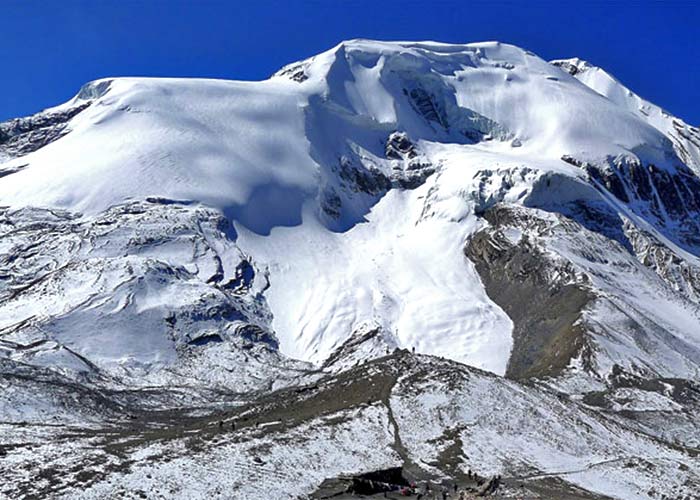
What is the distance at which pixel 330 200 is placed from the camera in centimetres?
16438

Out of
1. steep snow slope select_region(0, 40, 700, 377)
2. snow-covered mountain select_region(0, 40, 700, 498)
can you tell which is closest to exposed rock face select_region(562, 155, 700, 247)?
steep snow slope select_region(0, 40, 700, 377)

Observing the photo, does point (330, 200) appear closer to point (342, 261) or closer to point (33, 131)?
point (342, 261)

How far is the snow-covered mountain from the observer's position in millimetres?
90375

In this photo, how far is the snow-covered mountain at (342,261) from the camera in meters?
90.4

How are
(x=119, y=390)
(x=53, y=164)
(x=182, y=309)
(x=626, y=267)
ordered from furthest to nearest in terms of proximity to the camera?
(x=53, y=164), (x=626, y=267), (x=182, y=309), (x=119, y=390)

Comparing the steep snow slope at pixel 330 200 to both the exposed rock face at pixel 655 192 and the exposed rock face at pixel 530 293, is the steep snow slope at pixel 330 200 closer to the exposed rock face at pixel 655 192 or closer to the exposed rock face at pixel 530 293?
the exposed rock face at pixel 655 192

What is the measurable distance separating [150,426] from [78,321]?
42.8m

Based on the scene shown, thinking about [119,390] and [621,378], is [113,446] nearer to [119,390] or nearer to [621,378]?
[119,390]

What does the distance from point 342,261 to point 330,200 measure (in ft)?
71.2

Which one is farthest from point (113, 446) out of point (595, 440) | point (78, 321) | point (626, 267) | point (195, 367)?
point (626, 267)

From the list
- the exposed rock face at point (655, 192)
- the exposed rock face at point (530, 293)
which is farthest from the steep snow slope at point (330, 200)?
the exposed rock face at point (530, 293)

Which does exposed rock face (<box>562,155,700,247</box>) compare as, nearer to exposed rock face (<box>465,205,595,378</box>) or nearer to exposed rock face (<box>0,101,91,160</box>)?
exposed rock face (<box>465,205,595,378</box>)

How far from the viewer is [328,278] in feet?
454

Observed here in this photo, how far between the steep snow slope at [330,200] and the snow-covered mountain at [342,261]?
0.44 metres
